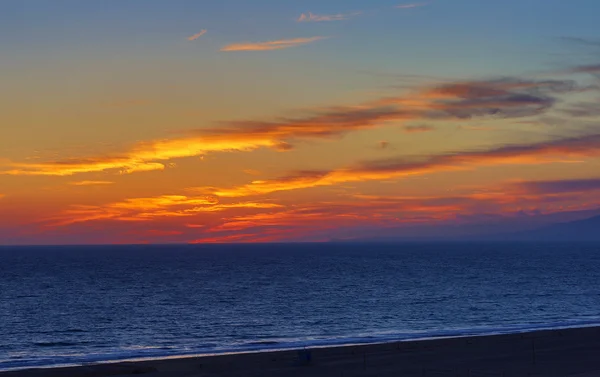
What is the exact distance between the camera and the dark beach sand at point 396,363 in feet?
179

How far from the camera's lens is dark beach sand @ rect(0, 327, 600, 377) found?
54.5m

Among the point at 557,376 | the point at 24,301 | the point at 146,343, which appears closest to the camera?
the point at 557,376

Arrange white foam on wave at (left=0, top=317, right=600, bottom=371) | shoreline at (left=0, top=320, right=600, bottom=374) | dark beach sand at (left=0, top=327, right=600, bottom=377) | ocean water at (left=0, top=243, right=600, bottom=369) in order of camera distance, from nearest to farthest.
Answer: dark beach sand at (left=0, top=327, right=600, bottom=377)
shoreline at (left=0, top=320, right=600, bottom=374)
white foam on wave at (left=0, top=317, right=600, bottom=371)
ocean water at (left=0, top=243, right=600, bottom=369)

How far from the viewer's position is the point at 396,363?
5841cm

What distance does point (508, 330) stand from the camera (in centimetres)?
8481

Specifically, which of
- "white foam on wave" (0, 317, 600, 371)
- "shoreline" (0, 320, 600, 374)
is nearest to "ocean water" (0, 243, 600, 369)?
"white foam on wave" (0, 317, 600, 371)

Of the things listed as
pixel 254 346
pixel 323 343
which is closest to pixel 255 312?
pixel 254 346

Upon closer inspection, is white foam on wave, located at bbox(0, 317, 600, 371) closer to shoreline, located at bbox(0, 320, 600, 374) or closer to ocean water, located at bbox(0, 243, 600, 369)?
shoreline, located at bbox(0, 320, 600, 374)

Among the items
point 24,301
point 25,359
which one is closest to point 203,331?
point 25,359

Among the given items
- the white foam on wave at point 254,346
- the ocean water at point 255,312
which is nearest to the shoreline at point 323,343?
the white foam on wave at point 254,346

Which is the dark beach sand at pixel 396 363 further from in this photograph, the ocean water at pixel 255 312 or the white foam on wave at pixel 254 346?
the ocean water at pixel 255 312

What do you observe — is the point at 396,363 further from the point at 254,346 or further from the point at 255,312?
the point at 255,312

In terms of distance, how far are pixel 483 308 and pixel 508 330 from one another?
96.2 feet

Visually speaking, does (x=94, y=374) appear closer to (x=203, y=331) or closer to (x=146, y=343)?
(x=146, y=343)
